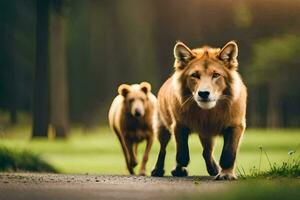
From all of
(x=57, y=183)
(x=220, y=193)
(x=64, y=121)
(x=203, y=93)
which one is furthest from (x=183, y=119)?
(x=64, y=121)

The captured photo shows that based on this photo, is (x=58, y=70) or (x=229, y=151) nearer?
(x=229, y=151)

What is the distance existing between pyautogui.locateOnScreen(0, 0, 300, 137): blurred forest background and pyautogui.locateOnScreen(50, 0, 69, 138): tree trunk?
0.01m

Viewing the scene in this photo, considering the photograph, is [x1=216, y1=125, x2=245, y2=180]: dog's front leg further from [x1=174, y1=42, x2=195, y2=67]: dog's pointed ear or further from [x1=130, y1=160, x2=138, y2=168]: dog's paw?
[x1=130, y1=160, x2=138, y2=168]: dog's paw

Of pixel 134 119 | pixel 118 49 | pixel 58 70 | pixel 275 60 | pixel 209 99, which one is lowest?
pixel 209 99

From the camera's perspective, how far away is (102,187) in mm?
6969

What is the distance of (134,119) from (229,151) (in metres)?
2.79

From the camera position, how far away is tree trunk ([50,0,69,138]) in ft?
45.1

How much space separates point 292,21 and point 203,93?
712cm

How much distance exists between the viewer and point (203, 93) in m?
7.29

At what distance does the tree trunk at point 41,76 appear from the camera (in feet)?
44.3

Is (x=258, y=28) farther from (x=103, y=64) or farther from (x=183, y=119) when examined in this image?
(x=183, y=119)

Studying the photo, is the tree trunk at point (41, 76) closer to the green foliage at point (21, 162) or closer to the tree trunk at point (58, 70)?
the tree trunk at point (58, 70)

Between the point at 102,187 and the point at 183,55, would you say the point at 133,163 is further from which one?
the point at 102,187

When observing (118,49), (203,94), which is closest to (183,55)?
(203,94)
